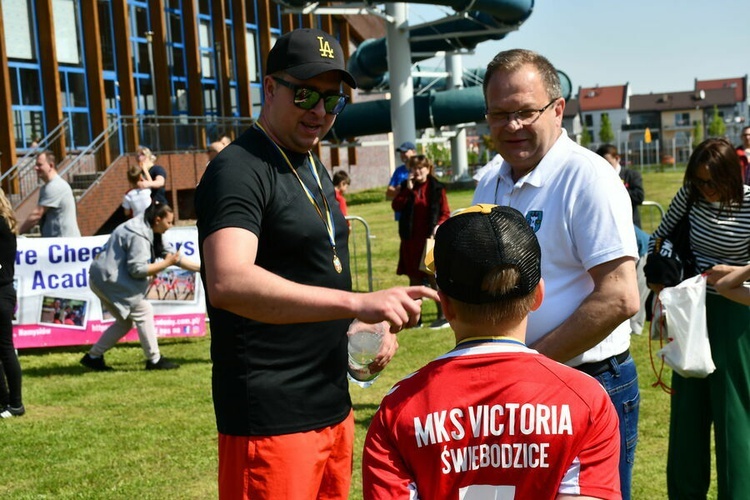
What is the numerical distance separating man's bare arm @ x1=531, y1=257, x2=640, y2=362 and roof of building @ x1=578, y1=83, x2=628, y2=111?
132 meters

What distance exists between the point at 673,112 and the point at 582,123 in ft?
42.6

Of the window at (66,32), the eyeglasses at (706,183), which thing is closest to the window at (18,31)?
the window at (66,32)

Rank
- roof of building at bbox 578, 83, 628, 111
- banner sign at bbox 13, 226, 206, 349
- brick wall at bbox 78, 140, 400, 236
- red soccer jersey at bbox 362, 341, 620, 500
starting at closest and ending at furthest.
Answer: red soccer jersey at bbox 362, 341, 620, 500
banner sign at bbox 13, 226, 206, 349
brick wall at bbox 78, 140, 400, 236
roof of building at bbox 578, 83, 628, 111

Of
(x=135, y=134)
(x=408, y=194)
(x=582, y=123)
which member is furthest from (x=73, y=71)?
(x=582, y=123)

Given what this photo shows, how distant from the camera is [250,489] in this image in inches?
112

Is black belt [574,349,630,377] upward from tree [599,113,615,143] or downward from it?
downward

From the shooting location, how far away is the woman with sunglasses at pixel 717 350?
4.50 metres

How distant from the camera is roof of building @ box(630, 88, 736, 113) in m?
126

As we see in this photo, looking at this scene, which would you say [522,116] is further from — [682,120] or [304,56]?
[682,120]

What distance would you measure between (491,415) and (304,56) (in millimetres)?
1431

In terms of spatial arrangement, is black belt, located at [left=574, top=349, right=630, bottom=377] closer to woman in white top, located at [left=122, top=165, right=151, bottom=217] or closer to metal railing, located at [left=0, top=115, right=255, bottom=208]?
woman in white top, located at [left=122, top=165, right=151, bottom=217]

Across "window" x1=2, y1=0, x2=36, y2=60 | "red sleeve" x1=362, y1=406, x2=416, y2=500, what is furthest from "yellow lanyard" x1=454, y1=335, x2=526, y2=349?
"window" x1=2, y1=0, x2=36, y2=60

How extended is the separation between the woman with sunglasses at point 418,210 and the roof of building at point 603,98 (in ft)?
406

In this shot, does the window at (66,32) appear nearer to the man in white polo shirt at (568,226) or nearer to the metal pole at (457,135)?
the metal pole at (457,135)
